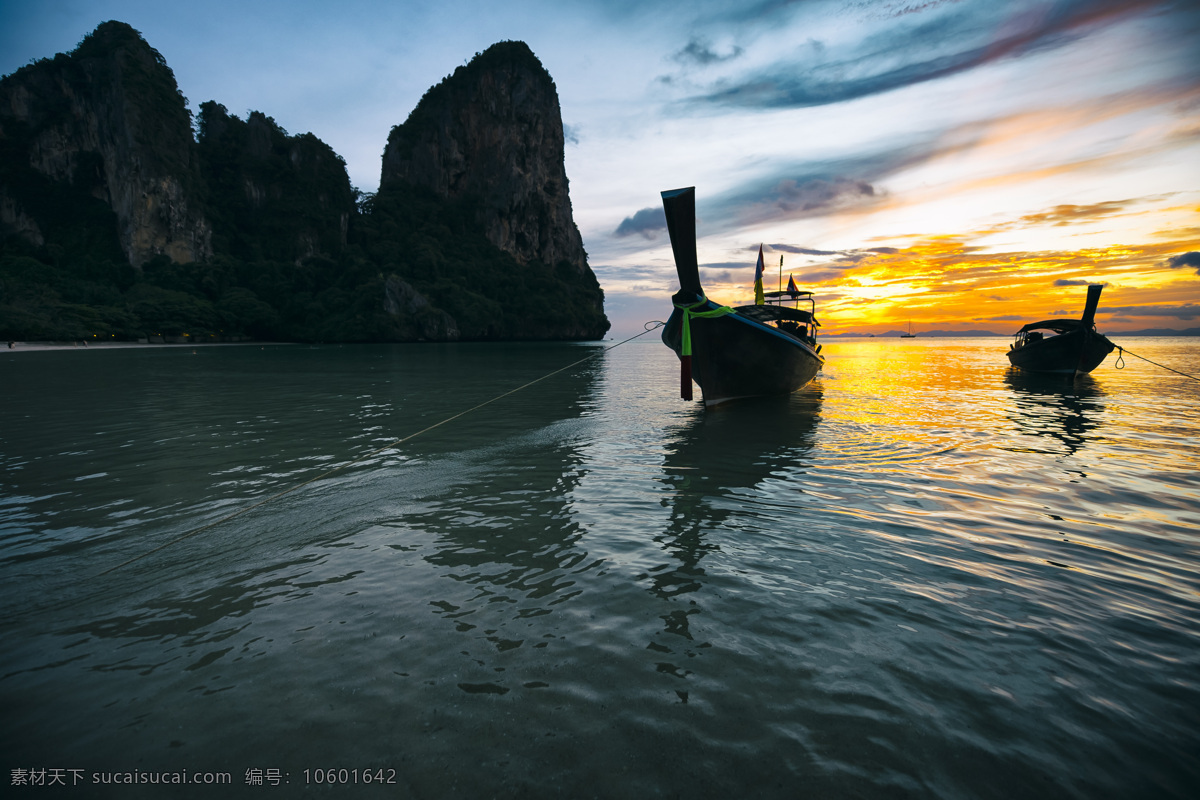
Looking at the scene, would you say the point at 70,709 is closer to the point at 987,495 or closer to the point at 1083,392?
the point at 987,495

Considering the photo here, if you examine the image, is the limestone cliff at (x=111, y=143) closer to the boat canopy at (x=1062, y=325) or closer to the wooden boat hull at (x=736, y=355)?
the wooden boat hull at (x=736, y=355)

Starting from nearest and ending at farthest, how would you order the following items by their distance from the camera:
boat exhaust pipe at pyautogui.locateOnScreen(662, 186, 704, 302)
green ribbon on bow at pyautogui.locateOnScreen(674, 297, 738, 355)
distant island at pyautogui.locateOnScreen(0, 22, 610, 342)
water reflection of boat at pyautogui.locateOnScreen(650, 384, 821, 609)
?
water reflection of boat at pyautogui.locateOnScreen(650, 384, 821, 609) → boat exhaust pipe at pyautogui.locateOnScreen(662, 186, 704, 302) → green ribbon on bow at pyautogui.locateOnScreen(674, 297, 738, 355) → distant island at pyautogui.locateOnScreen(0, 22, 610, 342)

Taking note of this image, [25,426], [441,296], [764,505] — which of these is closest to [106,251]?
[441,296]

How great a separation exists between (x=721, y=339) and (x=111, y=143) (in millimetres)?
127465

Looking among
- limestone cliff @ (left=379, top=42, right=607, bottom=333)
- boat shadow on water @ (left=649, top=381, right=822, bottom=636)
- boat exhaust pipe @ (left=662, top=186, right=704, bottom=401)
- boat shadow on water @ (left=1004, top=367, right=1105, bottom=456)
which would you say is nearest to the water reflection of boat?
boat shadow on water @ (left=649, top=381, right=822, bottom=636)

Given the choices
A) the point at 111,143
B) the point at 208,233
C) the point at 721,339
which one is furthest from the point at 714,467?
the point at 111,143

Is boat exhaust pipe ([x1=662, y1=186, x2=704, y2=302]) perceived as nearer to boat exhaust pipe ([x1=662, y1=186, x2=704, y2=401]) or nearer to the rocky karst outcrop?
boat exhaust pipe ([x1=662, y1=186, x2=704, y2=401])

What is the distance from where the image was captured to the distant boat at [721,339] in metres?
12.0

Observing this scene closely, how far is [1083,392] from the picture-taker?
20.7 metres

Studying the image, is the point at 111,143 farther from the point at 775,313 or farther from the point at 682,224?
the point at 682,224

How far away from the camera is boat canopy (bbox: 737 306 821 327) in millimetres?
19281

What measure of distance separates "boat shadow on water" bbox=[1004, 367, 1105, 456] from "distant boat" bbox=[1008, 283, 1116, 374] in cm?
82

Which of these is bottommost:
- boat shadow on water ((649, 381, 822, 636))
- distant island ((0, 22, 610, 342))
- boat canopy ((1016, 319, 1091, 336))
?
boat shadow on water ((649, 381, 822, 636))

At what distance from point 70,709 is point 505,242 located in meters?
141
